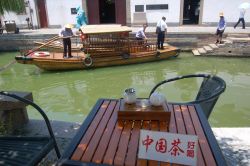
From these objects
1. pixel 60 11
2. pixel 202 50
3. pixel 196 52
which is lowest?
pixel 196 52

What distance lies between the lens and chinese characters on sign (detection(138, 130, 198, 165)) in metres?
1.93

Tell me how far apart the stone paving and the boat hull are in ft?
20.0

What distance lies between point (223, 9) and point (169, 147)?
51.1 ft

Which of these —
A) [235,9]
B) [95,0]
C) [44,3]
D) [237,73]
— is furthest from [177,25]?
[44,3]

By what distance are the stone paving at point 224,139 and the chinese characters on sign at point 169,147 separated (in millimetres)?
1419

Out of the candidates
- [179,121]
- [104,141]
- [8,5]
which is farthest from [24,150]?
[8,5]

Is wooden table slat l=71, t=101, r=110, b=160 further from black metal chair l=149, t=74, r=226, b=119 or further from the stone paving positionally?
black metal chair l=149, t=74, r=226, b=119

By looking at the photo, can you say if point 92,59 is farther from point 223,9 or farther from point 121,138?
point 223,9

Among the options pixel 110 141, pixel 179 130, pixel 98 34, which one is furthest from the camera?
pixel 98 34

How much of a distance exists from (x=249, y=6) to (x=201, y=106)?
1348cm

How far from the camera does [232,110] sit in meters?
6.53

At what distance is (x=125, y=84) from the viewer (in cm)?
880

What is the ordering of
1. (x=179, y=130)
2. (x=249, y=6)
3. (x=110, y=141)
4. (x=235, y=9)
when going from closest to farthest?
(x=110, y=141) → (x=179, y=130) → (x=249, y=6) → (x=235, y=9)

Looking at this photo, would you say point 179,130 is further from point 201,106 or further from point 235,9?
point 235,9
